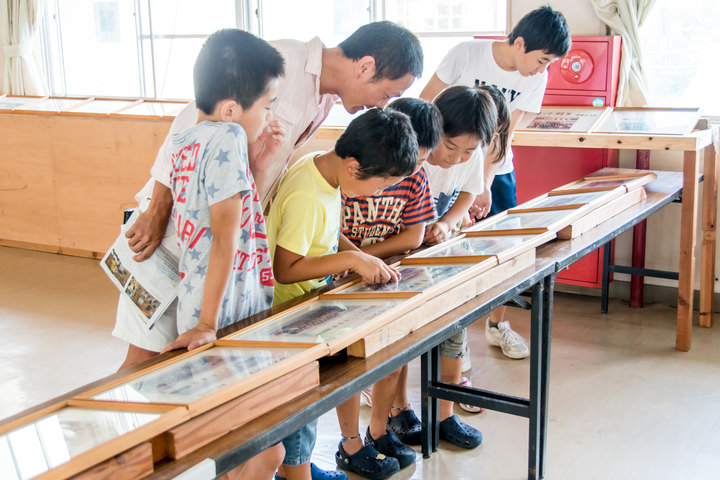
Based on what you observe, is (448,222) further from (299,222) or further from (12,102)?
(12,102)

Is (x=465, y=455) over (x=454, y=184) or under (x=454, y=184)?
under

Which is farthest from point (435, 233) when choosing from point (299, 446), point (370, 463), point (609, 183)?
point (609, 183)

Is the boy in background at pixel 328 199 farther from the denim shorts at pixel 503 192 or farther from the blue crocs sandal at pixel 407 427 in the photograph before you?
the denim shorts at pixel 503 192

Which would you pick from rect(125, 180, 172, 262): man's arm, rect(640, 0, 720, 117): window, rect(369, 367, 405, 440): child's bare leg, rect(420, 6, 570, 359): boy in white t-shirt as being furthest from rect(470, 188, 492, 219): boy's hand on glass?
rect(640, 0, 720, 117): window

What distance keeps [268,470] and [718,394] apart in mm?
2213

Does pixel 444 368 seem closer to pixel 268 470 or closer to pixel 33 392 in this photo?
pixel 268 470

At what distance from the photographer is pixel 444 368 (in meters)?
2.71

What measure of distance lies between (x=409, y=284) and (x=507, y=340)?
175cm

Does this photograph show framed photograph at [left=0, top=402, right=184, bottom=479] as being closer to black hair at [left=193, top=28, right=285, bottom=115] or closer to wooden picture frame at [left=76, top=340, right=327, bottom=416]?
wooden picture frame at [left=76, top=340, right=327, bottom=416]

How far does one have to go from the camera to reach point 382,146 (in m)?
1.89

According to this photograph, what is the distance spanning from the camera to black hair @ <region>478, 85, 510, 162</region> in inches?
106

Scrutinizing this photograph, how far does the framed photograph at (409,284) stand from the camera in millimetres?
1830

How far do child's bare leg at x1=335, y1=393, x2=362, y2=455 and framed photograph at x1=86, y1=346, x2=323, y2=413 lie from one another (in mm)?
921

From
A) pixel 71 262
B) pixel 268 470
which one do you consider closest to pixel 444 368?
pixel 268 470
